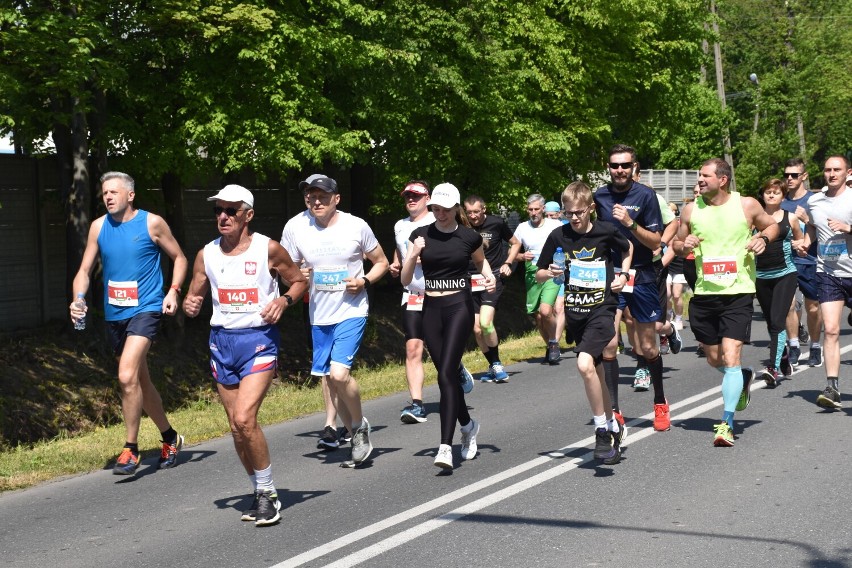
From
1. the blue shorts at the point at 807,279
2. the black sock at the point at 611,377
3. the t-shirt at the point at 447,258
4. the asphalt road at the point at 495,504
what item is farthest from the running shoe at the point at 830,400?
the t-shirt at the point at 447,258

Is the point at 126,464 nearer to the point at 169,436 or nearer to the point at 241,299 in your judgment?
the point at 169,436

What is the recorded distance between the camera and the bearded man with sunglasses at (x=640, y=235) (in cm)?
1002

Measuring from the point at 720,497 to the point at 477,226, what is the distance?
23.7 ft

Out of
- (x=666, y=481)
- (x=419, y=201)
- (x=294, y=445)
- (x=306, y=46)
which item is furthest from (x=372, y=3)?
(x=666, y=481)

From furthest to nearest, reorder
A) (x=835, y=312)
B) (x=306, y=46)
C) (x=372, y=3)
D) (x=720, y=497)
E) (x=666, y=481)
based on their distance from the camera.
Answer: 1. (x=372, y=3)
2. (x=306, y=46)
3. (x=835, y=312)
4. (x=666, y=481)
5. (x=720, y=497)

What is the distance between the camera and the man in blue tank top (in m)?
9.33

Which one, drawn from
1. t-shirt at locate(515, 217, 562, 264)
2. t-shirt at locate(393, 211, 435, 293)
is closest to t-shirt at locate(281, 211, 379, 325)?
t-shirt at locate(393, 211, 435, 293)

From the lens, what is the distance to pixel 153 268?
376 inches

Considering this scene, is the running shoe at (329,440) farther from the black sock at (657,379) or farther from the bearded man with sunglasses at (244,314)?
the black sock at (657,379)

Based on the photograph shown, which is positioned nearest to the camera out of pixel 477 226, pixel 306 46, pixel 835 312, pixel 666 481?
pixel 666 481

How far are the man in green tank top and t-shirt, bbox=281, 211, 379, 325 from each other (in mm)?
2528

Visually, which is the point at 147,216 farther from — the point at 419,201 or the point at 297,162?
the point at 297,162

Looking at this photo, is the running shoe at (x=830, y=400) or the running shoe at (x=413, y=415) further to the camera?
the running shoe at (x=413, y=415)

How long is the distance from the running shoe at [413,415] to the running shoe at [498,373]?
10.2ft
